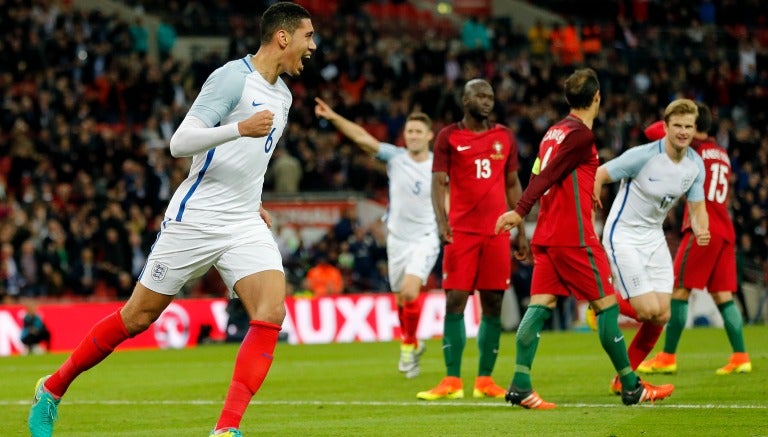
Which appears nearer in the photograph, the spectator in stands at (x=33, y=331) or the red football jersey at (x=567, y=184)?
the red football jersey at (x=567, y=184)

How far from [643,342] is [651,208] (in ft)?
3.95

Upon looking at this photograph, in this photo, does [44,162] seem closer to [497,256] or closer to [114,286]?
[114,286]

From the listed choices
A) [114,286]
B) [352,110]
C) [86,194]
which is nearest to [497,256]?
[114,286]

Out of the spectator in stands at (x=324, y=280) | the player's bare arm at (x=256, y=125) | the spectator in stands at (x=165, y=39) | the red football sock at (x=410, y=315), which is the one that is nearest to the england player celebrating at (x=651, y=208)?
the red football sock at (x=410, y=315)

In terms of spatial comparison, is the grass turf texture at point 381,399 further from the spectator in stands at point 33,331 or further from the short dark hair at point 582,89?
the spectator in stands at point 33,331

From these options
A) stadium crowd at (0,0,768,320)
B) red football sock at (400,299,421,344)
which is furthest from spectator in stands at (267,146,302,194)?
red football sock at (400,299,421,344)

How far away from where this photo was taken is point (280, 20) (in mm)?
8422

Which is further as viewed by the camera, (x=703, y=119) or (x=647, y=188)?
(x=703, y=119)

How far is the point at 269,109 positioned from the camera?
27.2ft

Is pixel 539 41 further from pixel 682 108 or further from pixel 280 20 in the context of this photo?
pixel 280 20

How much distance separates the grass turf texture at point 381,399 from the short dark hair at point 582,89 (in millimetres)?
2353

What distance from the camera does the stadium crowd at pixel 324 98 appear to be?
25.4m

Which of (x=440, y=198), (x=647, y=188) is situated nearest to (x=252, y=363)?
(x=440, y=198)

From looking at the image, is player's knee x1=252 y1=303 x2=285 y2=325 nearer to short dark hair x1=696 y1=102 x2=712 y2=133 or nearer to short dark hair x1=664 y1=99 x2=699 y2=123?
short dark hair x1=664 y1=99 x2=699 y2=123
